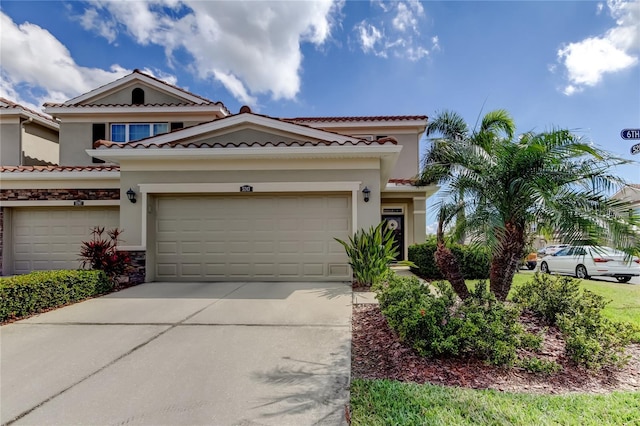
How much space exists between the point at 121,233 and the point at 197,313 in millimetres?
4714

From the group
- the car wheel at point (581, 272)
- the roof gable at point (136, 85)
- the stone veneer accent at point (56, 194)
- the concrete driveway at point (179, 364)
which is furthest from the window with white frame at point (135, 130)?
the car wheel at point (581, 272)

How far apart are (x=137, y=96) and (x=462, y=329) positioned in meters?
16.0

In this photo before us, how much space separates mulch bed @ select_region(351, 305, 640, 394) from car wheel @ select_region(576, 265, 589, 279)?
10.6 metres

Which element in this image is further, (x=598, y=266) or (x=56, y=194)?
(x=598, y=266)

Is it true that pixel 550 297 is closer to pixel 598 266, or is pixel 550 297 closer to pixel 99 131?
pixel 598 266

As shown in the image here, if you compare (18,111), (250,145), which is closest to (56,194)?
(18,111)

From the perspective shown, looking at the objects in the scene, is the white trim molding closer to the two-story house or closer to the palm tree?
the two-story house


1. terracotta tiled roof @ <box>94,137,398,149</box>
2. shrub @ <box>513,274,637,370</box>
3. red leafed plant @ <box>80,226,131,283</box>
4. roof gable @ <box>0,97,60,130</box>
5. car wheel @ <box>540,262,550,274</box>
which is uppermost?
roof gable @ <box>0,97,60,130</box>

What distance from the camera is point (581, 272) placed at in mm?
13180

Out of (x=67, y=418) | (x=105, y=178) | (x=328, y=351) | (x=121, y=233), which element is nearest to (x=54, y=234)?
(x=105, y=178)

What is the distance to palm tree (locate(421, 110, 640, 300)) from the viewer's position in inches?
193

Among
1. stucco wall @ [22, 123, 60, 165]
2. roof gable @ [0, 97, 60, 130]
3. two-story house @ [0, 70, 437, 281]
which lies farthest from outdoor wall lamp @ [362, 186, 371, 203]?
roof gable @ [0, 97, 60, 130]

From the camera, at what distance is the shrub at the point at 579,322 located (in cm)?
382

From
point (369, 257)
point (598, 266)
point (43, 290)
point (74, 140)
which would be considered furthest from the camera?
point (74, 140)
